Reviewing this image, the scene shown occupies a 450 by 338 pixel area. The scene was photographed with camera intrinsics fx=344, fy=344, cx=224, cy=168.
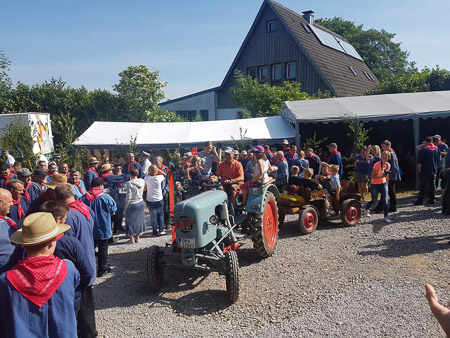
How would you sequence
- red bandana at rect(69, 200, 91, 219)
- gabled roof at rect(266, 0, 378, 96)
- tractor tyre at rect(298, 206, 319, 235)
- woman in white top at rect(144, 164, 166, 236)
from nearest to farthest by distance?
red bandana at rect(69, 200, 91, 219)
tractor tyre at rect(298, 206, 319, 235)
woman in white top at rect(144, 164, 166, 236)
gabled roof at rect(266, 0, 378, 96)

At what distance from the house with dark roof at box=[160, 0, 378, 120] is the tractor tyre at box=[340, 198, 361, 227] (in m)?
12.4

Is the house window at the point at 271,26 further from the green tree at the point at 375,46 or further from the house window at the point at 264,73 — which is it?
the green tree at the point at 375,46

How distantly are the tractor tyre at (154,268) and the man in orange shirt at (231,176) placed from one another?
1527 millimetres

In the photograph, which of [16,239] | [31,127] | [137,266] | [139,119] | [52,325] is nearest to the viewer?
[52,325]

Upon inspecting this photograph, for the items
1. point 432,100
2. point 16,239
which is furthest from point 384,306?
point 432,100

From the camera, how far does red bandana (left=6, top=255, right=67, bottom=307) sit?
77.7 inches

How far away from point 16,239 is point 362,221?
269 inches

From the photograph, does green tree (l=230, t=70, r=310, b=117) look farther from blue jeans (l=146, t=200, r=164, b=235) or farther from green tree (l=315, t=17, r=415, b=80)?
green tree (l=315, t=17, r=415, b=80)

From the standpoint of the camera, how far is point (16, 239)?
2.18m

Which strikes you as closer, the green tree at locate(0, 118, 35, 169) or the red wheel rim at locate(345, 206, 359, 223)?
the red wheel rim at locate(345, 206, 359, 223)

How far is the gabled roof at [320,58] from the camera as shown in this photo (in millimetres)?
18922

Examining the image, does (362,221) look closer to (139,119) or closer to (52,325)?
(52,325)

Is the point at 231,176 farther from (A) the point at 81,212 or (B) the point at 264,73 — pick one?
(B) the point at 264,73

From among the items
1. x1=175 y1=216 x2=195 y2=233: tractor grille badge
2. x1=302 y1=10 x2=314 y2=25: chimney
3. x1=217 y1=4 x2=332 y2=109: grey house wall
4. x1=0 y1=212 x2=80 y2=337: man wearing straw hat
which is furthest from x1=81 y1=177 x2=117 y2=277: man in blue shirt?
x1=302 y1=10 x2=314 y2=25: chimney
